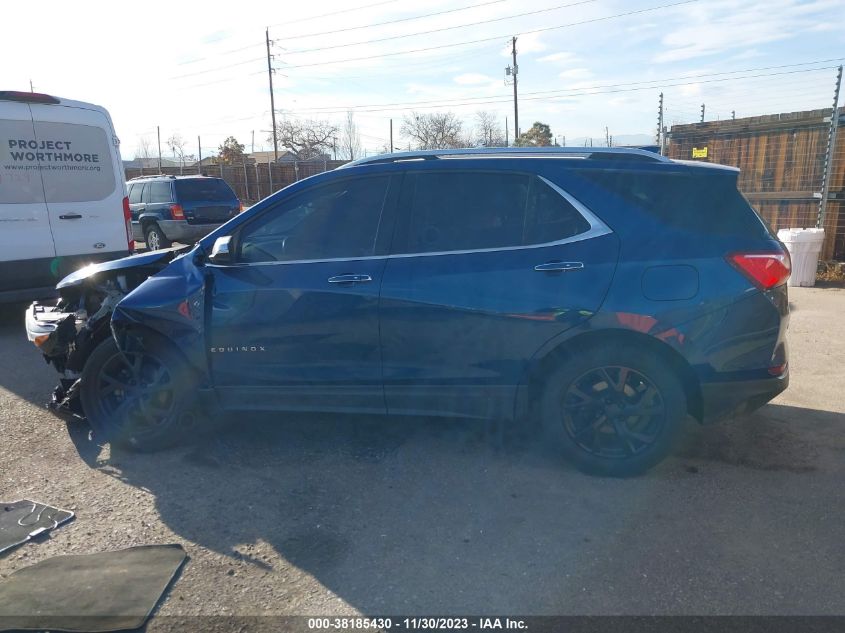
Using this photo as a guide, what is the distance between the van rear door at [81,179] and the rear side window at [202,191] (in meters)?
7.13

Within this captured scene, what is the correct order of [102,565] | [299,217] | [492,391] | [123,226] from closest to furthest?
1. [102,565]
2. [492,391]
3. [299,217]
4. [123,226]

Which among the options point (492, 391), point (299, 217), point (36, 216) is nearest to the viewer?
point (492, 391)

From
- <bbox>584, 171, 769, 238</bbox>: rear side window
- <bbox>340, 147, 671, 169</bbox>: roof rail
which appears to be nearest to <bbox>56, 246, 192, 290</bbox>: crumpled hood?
<bbox>340, 147, 671, 169</bbox>: roof rail

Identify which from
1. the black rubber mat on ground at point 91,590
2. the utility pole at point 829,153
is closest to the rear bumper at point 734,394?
the black rubber mat on ground at point 91,590

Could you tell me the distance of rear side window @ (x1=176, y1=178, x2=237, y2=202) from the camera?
15.0m

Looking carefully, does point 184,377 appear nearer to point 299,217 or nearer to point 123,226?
point 299,217

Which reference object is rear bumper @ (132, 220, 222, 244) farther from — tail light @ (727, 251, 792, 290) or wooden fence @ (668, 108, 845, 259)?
tail light @ (727, 251, 792, 290)

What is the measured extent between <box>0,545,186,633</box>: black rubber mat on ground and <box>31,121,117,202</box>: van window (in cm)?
544

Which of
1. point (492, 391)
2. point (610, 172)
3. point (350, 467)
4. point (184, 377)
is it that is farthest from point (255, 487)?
point (610, 172)

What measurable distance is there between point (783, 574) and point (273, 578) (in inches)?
89.7

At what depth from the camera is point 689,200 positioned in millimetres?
3719

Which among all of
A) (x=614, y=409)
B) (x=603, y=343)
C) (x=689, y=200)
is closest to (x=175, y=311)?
(x=603, y=343)

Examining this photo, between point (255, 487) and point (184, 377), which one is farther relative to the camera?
point (184, 377)

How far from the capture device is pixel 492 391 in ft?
12.7
